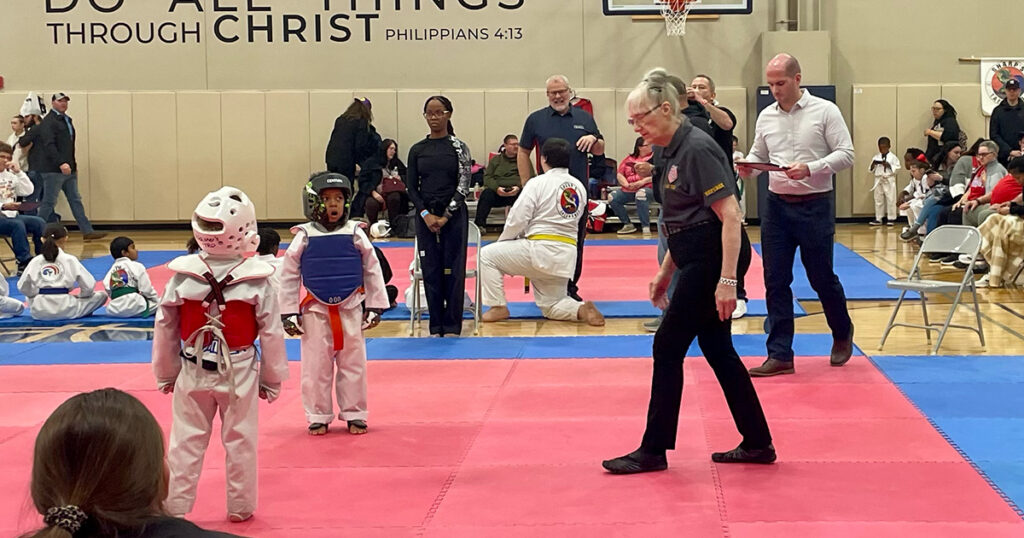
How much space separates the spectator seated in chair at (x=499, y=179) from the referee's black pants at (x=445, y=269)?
7571 mm

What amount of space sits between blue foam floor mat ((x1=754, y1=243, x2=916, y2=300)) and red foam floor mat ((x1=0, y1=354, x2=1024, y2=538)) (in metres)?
3.41

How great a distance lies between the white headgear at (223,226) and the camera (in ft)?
15.3

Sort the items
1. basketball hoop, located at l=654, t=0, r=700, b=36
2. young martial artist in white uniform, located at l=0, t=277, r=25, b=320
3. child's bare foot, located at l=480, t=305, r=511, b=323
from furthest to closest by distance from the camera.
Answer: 1. basketball hoop, located at l=654, t=0, r=700, b=36
2. young martial artist in white uniform, located at l=0, t=277, r=25, b=320
3. child's bare foot, located at l=480, t=305, r=511, b=323

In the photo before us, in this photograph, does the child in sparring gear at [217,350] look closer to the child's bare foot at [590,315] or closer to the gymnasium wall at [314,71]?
the child's bare foot at [590,315]

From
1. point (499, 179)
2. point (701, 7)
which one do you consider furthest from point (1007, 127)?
point (499, 179)

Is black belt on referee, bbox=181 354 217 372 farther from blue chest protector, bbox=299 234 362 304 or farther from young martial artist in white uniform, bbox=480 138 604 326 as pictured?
young martial artist in white uniform, bbox=480 138 604 326

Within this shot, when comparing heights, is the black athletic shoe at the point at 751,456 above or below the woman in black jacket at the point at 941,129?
below

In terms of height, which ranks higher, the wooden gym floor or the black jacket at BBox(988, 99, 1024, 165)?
the black jacket at BBox(988, 99, 1024, 165)

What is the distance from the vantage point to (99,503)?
194 centimetres

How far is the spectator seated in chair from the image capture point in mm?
16625

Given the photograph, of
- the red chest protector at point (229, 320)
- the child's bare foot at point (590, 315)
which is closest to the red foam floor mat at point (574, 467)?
the red chest protector at point (229, 320)

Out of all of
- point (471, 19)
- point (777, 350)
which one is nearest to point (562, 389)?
point (777, 350)

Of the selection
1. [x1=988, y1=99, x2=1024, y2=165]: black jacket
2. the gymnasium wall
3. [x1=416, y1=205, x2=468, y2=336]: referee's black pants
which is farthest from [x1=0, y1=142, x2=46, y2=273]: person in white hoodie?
[x1=988, y1=99, x2=1024, y2=165]: black jacket

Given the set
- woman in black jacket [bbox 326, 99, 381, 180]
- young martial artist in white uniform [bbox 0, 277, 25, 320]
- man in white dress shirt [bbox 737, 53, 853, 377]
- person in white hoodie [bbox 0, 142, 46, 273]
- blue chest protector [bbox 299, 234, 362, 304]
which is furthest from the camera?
woman in black jacket [bbox 326, 99, 381, 180]
